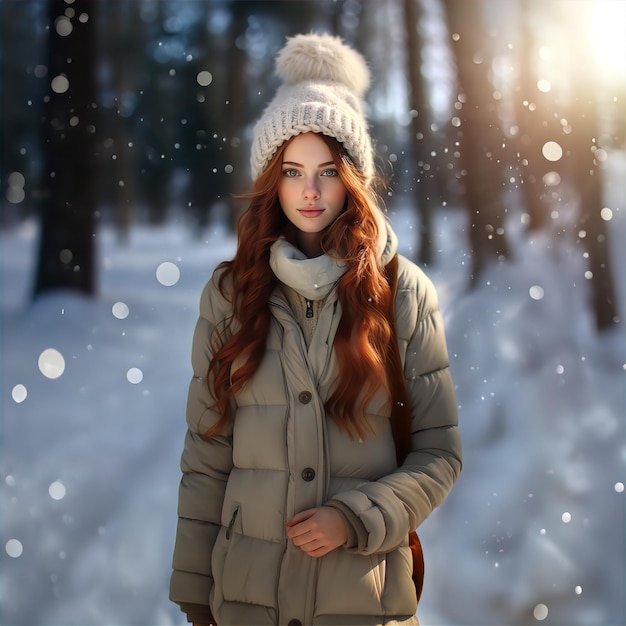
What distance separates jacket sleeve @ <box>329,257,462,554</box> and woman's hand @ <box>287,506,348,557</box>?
2 cm

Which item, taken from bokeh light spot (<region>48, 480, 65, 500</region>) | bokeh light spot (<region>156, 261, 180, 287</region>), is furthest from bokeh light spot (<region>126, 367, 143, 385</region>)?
bokeh light spot (<region>48, 480, 65, 500</region>)

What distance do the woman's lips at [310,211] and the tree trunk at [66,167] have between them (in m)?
2.19

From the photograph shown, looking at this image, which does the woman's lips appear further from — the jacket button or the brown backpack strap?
the jacket button

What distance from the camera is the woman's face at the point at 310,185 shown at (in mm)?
1720

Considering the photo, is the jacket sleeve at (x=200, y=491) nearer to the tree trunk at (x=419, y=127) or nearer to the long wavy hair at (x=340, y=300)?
the long wavy hair at (x=340, y=300)

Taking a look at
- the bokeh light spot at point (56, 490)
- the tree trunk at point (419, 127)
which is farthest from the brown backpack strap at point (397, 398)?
the tree trunk at point (419, 127)

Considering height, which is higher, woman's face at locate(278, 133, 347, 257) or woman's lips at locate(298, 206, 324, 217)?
woman's face at locate(278, 133, 347, 257)

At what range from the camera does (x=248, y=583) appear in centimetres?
161

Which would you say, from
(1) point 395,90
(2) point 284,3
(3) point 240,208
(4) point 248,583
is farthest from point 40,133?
→ (4) point 248,583

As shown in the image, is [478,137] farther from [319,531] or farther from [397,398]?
[319,531]

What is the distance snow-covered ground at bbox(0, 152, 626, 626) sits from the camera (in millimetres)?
2871

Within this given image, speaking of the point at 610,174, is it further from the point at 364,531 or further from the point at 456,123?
the point at 364,531

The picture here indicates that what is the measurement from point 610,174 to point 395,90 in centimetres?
133

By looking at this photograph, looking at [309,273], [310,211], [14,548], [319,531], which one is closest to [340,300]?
[309,273]
